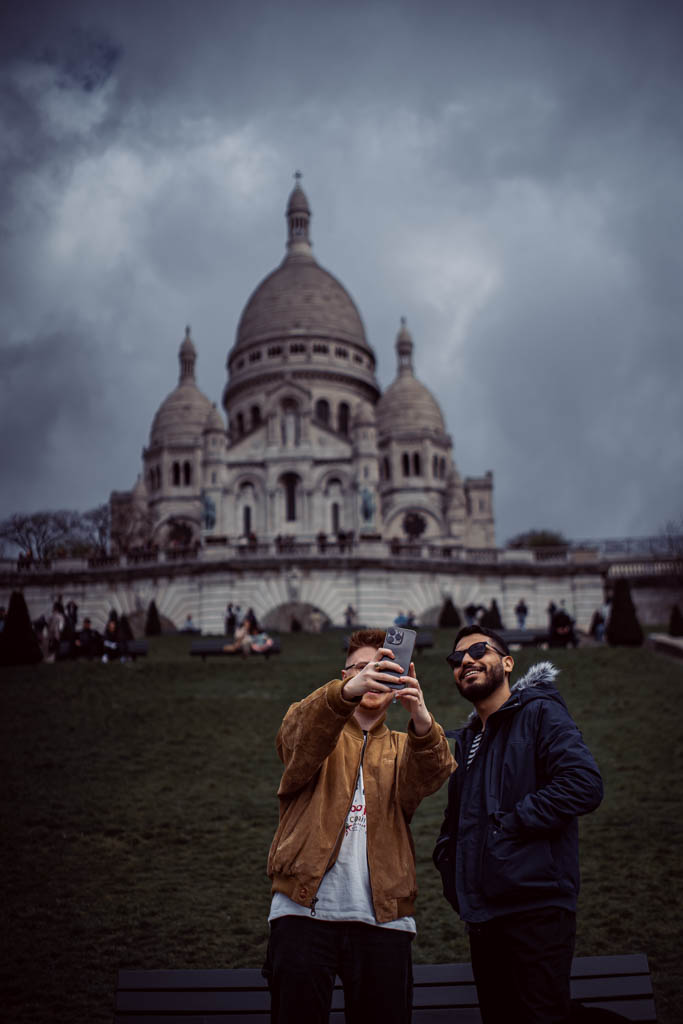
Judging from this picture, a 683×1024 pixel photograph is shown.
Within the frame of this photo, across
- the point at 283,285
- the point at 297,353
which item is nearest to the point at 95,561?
the point at 297,353

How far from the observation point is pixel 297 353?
68.9m

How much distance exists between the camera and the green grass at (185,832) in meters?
7.16

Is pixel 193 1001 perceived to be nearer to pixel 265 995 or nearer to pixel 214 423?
pixel 265 995

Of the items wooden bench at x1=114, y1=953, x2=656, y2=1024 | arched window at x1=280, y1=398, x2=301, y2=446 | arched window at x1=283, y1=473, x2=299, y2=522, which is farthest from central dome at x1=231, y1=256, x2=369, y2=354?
wooden bench at x1=114, y1=953, x2=656, y2=1024

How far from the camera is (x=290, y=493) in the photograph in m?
56.8

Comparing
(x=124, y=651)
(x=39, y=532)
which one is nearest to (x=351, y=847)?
(x=124, y=651)

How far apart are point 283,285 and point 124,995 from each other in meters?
70.7

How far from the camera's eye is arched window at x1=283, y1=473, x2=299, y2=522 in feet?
185

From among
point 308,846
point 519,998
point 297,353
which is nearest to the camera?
point 519,998

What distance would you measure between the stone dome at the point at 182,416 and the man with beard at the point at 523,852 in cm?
6262

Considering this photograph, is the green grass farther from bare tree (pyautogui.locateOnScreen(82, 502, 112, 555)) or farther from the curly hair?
bare tree (pyautogui.locateOnScreen(82, 502, 112, 555))

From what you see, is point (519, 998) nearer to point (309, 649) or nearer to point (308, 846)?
point (308, 846)

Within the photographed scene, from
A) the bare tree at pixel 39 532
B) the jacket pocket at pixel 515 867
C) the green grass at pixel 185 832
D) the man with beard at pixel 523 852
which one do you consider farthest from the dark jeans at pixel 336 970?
the bare tree at pixel 39 532

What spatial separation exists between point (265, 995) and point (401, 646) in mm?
1879
